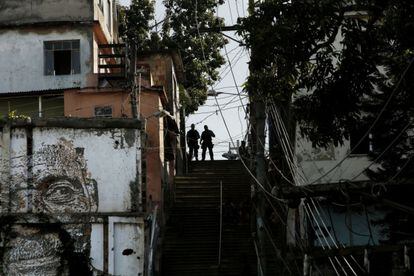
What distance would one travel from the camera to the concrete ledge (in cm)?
2059

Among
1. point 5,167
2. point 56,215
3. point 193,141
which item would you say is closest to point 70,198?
point 56,215

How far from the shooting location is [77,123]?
20.8 metres

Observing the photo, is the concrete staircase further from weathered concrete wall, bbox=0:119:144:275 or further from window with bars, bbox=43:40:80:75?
window with bars, bbox=43:40:80:75

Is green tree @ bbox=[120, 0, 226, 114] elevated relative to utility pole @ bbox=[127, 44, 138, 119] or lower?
elevated

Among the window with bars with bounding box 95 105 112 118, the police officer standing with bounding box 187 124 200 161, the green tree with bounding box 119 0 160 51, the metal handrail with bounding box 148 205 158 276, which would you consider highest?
the green tree with bounding box 119 0 160 51

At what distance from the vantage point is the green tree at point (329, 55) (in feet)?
41.9

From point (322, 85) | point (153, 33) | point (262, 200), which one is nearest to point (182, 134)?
point (153, 33)

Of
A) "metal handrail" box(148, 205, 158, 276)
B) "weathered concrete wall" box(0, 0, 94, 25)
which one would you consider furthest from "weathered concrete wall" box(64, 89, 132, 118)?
"metal handrail" box(148, 205, 158, 276)

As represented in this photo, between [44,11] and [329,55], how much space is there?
61.6 feet

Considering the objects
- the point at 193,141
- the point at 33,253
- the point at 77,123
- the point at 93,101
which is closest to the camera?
the point at 33,253

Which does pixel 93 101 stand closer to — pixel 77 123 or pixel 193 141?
pixel 193 141

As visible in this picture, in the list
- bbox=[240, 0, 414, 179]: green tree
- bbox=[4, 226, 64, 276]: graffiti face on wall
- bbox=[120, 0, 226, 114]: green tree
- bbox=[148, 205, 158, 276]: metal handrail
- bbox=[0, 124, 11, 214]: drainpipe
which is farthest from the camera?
bbox=[120, 0, 226, 114]: green tree

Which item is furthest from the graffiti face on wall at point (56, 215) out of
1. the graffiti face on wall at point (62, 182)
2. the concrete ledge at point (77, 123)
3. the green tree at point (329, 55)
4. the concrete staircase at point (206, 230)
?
the green tree at point (329, 55)

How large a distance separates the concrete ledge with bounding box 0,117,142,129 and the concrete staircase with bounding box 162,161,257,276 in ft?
19.9
